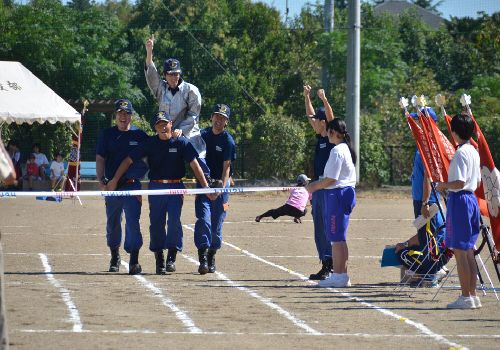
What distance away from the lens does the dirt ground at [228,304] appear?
980 cm

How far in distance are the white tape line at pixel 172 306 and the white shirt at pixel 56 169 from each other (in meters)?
22.1

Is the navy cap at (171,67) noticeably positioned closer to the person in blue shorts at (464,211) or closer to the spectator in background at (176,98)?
the spectator in background at (176,98)

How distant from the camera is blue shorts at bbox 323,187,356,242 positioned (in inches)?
525

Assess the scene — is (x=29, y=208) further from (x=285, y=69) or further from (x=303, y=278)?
(x=285, y=69)

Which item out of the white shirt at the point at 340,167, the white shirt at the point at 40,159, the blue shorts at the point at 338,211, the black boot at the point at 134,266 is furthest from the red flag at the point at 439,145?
the white shirt at the point at 40,159

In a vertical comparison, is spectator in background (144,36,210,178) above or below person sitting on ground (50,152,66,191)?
above

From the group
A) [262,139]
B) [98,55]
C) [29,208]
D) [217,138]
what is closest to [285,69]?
[98,55]

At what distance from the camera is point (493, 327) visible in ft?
34.9

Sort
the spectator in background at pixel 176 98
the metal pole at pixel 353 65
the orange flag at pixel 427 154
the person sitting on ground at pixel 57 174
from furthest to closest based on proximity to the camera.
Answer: the metal pole at pixel 353 65, the person sitting on ground at pixel 57 174, the spectator in background at pixel 176 98, the orange flag at pixel 427 154

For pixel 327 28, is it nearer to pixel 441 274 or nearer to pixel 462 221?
pixel 441 274

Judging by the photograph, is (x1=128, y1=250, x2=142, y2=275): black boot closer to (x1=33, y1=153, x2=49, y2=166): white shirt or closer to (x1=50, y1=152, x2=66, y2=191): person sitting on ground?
(x1=50, y1=152, x2=66, y2=191): person sitting on ground

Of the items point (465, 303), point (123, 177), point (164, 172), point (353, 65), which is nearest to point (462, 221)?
point (465, 303)

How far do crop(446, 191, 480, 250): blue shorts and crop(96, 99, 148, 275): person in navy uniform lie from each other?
431 centimetres

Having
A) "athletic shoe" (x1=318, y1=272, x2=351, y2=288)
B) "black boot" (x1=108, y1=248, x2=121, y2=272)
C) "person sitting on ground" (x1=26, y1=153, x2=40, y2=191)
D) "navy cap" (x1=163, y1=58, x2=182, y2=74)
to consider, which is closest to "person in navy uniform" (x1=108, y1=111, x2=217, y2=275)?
"black boot" (x1=108, y1=248, x2=121, y2=272)
